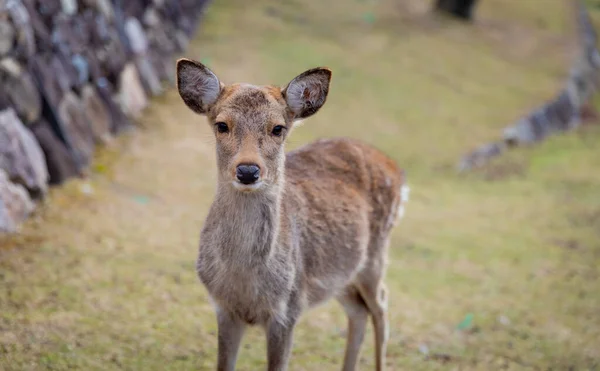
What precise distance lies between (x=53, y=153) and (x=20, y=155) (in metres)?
0.77

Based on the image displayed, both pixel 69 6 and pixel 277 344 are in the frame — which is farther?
pixel 69 6

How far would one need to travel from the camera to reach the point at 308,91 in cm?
475

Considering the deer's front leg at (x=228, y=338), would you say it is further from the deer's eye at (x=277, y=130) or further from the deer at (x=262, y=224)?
the deer's eye at (x=277, y=130)

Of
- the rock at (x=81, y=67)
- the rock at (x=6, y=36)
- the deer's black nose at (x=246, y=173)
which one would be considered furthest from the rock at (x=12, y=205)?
the deer's black nose at (x=246, y=173)

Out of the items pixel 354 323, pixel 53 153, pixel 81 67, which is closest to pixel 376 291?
pixel 354 323

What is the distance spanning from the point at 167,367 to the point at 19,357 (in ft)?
3.01

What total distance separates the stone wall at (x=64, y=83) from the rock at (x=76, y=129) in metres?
0.01

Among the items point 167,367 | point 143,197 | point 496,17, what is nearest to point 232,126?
point 167,367

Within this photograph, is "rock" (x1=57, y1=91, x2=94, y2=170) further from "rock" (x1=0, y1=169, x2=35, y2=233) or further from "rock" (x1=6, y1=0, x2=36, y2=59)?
"rock" (x1=0, y1=169, x2=35, y2=233)

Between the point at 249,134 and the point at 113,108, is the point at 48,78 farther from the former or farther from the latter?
the point at 249,134

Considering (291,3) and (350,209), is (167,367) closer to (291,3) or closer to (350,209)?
(350,209)

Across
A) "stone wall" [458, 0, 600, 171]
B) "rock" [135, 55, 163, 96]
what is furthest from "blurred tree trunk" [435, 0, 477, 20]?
"rock" [135, 55, 163, 96]

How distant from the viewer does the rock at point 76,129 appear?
328 inches

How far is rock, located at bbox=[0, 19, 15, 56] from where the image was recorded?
7.09 m
